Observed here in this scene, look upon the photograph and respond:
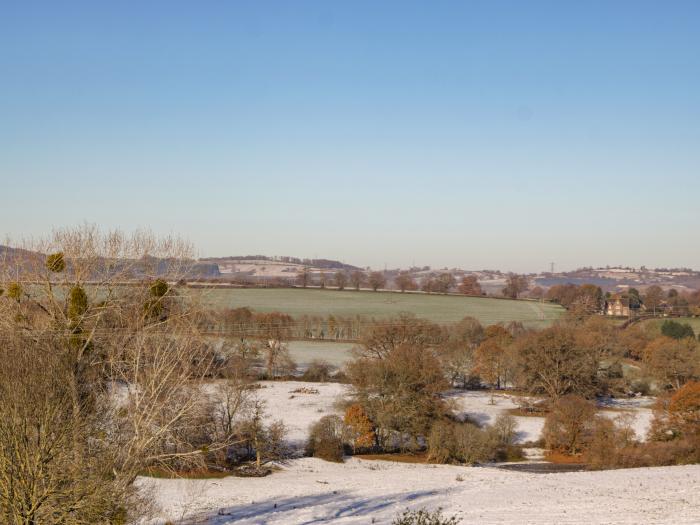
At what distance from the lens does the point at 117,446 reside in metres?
15.9

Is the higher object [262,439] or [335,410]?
[262,439]

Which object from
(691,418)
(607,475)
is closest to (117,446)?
(607,475)

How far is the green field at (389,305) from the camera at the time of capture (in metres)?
100

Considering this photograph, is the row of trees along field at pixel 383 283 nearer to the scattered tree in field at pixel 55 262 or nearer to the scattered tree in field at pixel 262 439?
the scattered tree in field at pixel 262 439

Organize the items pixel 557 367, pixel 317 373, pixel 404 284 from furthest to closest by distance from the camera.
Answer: pixel 404 284 → pixel 317 373 → pixel 557 367

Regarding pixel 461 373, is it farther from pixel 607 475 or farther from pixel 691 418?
pixel 607 475

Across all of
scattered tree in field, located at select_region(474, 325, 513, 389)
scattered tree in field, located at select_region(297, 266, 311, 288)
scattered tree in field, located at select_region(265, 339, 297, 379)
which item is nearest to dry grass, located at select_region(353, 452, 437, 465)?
scattered tree in field, located at select_region(474, 325, 513, 389)

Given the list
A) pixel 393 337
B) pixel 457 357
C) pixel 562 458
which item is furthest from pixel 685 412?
pixel 393 337

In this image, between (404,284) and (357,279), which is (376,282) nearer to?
(357,279)

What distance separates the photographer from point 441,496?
28766 millimetres

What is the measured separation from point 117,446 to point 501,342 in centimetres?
6508

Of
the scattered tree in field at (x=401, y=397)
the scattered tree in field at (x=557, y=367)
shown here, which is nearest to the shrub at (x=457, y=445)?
the scattered tree in field at (x=401, y=397)

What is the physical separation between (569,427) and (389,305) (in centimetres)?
6891

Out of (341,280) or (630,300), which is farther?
(341,280)
